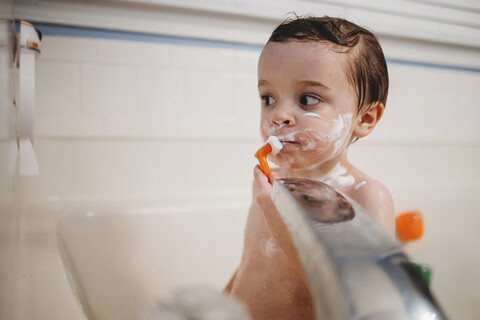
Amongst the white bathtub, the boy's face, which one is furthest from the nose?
the white bathtub

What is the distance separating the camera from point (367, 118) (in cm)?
69

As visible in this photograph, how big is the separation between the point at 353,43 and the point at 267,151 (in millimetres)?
232

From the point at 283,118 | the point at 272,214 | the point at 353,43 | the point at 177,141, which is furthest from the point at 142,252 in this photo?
the point at 353,43

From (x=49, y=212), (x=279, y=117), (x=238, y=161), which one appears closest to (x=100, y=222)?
(x=49, y=212)

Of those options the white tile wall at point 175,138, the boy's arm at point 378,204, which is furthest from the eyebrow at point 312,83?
the white tile wall at point 175,138

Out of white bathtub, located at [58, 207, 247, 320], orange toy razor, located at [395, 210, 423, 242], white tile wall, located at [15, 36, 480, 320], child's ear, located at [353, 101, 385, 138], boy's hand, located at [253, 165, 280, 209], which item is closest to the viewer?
boy's hand, located at [253, 165, 280, 209]

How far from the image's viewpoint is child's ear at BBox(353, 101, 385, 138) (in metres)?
0.67

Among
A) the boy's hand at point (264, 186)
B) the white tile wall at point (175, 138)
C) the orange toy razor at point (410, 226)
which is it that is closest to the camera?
the boy's hand at point (264, 186)

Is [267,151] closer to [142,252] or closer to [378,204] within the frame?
[378,204]

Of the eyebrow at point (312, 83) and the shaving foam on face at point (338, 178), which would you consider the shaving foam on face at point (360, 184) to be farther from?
the eyebrow at point (312, 83)

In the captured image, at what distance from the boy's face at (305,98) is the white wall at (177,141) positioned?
422 millimetres

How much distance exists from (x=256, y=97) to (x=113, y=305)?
0.67 meters

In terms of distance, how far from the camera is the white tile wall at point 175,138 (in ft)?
3.00

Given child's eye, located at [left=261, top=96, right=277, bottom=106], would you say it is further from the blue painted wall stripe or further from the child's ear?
the blue painted wall stripe
